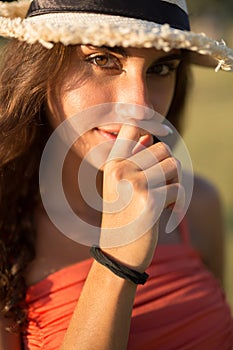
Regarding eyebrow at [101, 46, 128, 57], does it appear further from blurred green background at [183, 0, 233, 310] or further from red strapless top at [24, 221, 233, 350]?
blurred green background at [183, 0, 233, 310]

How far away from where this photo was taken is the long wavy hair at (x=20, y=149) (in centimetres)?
225

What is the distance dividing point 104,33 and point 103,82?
304 millimetres

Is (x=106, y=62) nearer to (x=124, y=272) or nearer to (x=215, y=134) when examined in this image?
(x=124, y=272)

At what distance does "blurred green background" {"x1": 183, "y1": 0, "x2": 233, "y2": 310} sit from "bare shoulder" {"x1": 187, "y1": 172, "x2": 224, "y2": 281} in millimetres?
494

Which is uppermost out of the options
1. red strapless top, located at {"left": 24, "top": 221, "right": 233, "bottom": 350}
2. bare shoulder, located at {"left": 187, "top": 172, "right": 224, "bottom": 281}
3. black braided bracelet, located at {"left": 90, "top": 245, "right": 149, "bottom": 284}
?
black braided bracelet, located at {"left": 90, "top": 245, "right": 149, "bottom": 284}

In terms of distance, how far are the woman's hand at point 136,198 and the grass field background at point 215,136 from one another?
2329 mm

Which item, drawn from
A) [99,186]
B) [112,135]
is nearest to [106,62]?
[112,135]

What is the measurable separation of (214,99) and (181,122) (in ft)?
26.7

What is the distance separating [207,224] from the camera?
2.99 meters

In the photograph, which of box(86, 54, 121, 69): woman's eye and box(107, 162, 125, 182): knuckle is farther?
box(86, 54, 121, 69): woman's eye

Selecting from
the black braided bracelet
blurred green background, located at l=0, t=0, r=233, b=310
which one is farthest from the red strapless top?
blurred green background, located at l=0, t=0, r=233, b=310

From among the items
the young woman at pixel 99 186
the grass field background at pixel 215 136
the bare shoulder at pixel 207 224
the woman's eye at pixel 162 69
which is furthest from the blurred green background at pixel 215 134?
the young woman at pixel 99 186

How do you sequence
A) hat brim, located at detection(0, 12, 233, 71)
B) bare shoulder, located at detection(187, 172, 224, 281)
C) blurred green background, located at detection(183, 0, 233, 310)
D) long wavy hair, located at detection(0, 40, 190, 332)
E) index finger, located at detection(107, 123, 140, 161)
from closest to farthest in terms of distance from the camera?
hat brim, located at detection(0, 12, 233, 71), index finger, located at detection(107, 123, 140, 161), long wavy hair, located at detection(0, 40, 190, 332), bare shoulder, located at detection(187, 172, 224, 281), blurred green background, located at detection(183, 0, 233, 310)

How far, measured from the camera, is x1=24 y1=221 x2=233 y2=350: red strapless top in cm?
229
